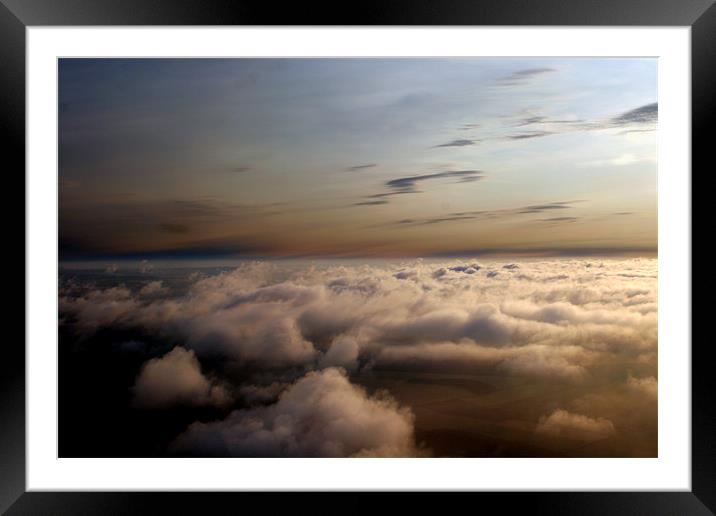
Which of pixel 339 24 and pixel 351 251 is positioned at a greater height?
pixel 339 24

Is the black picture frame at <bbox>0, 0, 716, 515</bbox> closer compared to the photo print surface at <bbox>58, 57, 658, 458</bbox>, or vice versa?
the black picture frame at <bbox>0, 0, 716, 515</bbox>

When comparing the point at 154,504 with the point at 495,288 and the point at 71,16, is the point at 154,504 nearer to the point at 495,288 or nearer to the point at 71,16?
the point at 71,16

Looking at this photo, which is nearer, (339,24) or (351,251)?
(339,24)

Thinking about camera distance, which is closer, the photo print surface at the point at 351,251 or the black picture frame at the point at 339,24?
the black picture frame at the point at 339,24

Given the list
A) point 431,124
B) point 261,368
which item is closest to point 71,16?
point 431,124
